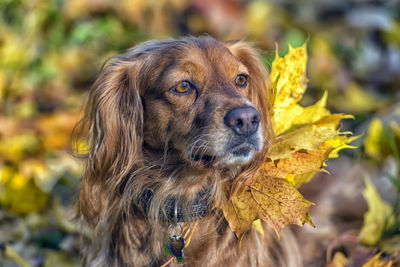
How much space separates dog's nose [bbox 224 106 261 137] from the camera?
2.37m

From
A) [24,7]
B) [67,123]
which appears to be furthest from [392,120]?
[24,7]

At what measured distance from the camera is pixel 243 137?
95.3 inches

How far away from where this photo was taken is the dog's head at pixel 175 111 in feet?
8.00

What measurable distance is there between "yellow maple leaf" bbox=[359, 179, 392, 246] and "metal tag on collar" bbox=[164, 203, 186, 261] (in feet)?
4.55

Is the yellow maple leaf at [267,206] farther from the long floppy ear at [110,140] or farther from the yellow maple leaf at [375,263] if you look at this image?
the yellow maple leaf at [375,263]

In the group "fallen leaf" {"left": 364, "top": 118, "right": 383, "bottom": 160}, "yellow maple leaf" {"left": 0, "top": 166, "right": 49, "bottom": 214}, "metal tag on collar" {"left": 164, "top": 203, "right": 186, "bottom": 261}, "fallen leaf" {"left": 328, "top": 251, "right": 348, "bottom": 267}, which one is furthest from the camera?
"fallen leaf" {"left": 364, "top": 118, "right": 383, "bottom": 160}

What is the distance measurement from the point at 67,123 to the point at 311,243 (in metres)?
3.32

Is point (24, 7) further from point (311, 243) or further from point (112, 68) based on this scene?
point (311, 243)

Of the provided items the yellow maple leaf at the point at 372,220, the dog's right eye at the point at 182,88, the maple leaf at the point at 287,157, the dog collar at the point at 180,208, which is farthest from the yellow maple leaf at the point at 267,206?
the yellow maple leaf at the point at 372,220

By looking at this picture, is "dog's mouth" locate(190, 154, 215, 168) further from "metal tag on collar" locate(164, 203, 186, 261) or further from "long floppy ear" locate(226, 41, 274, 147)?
"long floppy ear" locate(226, 41, 274, 147)

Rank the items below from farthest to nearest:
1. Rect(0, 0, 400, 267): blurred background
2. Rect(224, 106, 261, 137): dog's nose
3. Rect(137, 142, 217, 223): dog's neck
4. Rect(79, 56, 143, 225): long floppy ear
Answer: Rect(0, 0, 400, 267): blurred background < Rect(79, 56, 143, 225): long floppy ear < Rect(137, 142, 217, 223): dog's neck < Rect(224, 106, 261, 137): dog's nose

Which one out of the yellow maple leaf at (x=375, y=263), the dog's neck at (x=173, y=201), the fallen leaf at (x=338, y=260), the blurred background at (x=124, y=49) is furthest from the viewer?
the blurred background at (x=124, y=49)

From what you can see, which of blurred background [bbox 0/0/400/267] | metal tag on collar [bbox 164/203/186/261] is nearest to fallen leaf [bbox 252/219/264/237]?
metal tag on collar [bbox 164/203/186/261]

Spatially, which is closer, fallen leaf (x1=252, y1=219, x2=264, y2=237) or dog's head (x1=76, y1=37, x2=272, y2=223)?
dog's head (x1=76, y1=37, x2=272, y2=223)
